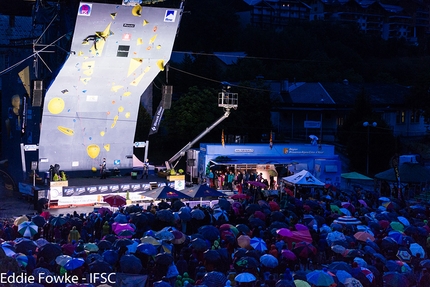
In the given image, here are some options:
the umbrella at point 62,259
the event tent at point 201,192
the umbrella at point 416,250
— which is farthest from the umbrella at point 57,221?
the umbrella at point 416,250

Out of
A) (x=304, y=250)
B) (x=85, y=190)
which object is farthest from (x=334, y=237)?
(x=85, y=190)

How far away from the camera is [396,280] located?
12102 mm

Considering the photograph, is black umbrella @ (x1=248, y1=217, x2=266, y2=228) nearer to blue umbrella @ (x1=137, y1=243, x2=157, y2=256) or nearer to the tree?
blue umbrella @ (x1=137, y1=243, x2=157, y2=256)

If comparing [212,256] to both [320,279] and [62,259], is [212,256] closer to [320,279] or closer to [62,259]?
[320,279]

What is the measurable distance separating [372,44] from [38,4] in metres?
52.3

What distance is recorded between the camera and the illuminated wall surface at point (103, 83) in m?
26.1

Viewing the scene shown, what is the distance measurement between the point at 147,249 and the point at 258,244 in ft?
7.99

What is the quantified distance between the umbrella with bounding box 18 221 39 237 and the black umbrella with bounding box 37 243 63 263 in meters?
2.64

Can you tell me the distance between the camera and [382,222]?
1739 cm

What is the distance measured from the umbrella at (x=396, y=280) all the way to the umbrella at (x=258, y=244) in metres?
3.07

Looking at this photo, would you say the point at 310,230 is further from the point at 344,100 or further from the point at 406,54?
the point at 406,54

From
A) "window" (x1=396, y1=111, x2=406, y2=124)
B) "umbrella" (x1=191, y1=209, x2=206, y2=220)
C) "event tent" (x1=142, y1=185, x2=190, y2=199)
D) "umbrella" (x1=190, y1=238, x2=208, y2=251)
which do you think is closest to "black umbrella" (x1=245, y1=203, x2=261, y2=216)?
"umbrella" (x1=191, y1=209, x2=206, y2=220)

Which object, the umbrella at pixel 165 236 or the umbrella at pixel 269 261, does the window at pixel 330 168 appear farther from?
the umbrella at pixel 269 261

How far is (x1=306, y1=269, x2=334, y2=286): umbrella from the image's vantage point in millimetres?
12000
